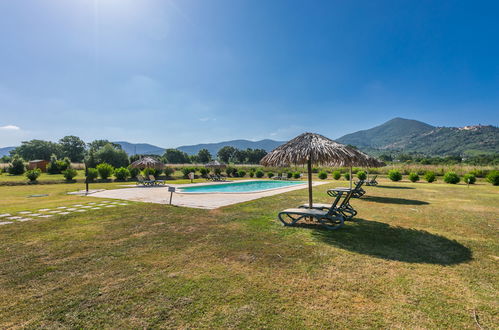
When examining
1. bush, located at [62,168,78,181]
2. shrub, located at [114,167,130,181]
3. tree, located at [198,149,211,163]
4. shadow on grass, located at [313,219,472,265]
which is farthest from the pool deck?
tree, located at [198,149,211,163]

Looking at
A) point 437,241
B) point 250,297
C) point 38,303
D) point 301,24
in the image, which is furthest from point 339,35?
point 38,303

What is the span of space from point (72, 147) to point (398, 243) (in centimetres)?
9385

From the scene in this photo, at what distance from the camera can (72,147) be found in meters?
73.4

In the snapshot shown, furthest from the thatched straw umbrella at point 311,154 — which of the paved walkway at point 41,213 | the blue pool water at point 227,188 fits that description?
the blue pool water at point 227,188

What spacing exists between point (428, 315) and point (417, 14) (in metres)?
20.2

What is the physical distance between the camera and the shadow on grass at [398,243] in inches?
148

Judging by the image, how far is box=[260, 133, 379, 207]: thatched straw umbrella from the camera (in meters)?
5.79

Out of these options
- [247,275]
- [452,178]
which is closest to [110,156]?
[247,275]

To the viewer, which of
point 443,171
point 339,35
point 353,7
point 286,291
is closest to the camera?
point 286,291

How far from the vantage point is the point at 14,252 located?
3.95m

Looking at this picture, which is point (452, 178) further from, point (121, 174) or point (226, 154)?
point (226, 154)

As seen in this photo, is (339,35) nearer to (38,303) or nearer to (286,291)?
(286,291)

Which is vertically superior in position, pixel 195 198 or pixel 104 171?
pixel 104 171

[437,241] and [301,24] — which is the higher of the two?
[301,24]
